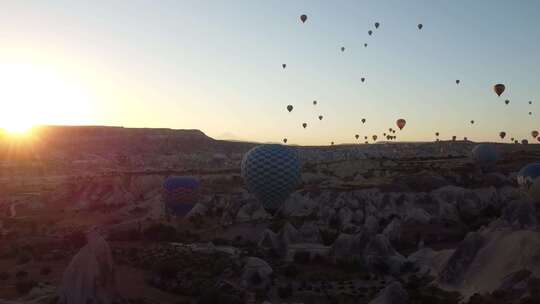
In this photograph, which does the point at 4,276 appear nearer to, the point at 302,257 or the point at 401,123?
the point at 302,257

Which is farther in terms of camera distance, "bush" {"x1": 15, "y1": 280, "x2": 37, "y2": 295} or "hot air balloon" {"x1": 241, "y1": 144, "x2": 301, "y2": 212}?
"hot air balloon" {"x1": 241, "y1": 144, "x2": 301, "y2": 212}

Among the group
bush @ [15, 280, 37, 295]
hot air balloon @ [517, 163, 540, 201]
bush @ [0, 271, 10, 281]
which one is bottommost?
bush @ [0, 271, 10, 281]

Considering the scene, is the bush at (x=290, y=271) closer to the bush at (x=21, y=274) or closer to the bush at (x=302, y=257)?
the bush at (x=302, y=257)

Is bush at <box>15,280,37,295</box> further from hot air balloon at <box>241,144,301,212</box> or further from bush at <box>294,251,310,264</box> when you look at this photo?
hot air balloon at <box>241,144,301,212</box>

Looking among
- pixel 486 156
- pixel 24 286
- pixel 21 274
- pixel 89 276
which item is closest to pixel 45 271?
pixel 21 274

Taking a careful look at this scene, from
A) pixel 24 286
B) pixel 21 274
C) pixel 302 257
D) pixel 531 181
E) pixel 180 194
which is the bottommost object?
pixel 21 274

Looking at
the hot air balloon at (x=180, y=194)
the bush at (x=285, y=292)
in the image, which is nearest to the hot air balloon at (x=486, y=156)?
the hot air balloon at (x=180, y=194)

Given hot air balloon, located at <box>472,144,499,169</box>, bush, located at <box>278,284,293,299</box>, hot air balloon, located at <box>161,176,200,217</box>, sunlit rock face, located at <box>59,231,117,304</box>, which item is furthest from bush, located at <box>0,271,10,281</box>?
hot air balloon, located at <box>472,144,499,169</box>

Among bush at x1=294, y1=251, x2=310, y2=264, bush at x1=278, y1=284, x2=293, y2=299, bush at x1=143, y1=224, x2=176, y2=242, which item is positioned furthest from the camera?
bush at x1=143, y1=224, x2=176, y2=242
